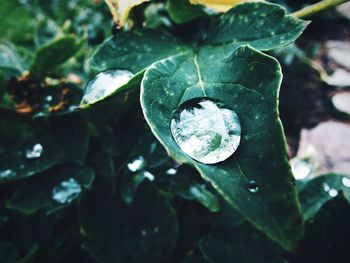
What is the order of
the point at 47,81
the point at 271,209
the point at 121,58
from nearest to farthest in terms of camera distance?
the point at 271,209 → the point at 121,58 → the point at 47,81

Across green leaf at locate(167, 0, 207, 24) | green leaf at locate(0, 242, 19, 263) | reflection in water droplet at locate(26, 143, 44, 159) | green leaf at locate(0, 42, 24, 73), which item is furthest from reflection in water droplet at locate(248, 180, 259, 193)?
green leaf at locate(0, 42, 24, 73)

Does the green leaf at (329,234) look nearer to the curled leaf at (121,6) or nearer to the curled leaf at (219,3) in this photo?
the curled leaf at (219,3)

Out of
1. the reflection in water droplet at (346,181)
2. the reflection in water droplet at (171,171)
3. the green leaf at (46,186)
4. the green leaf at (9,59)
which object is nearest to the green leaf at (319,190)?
the reflection in water droplet at (346,181)

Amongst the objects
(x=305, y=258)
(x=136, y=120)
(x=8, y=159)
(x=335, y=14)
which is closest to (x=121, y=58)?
(x=136, y=120)

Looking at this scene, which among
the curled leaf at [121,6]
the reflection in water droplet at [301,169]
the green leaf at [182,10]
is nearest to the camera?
the curled leaf at [121,6]

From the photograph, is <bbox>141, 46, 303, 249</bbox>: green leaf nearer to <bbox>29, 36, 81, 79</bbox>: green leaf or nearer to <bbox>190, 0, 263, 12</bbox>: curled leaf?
<bbox>190, 0, 263, 12</bbox>: curled leaf

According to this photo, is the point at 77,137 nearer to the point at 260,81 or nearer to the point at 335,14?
the point at 260,81
